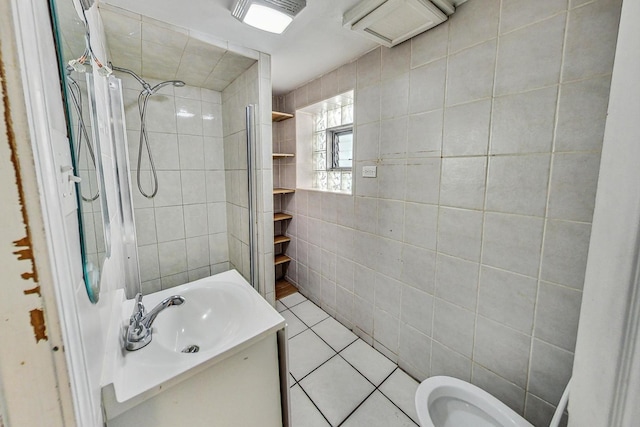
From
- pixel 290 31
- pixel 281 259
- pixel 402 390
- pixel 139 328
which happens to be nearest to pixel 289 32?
pixel 290 31

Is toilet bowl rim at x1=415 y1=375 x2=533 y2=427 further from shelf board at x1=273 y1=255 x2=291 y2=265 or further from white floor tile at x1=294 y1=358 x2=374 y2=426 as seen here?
shelf board at x1=273 y1=255 x2=291 y2=265

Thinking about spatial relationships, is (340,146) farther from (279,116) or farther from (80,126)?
(80,126)

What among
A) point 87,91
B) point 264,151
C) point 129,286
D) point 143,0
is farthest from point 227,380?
point 143,0

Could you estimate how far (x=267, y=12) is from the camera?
1.20 meters

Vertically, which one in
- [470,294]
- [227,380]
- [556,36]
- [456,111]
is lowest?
[227,380]

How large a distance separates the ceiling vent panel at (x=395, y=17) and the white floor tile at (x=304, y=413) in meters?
2.09

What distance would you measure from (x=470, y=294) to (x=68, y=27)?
1.69m

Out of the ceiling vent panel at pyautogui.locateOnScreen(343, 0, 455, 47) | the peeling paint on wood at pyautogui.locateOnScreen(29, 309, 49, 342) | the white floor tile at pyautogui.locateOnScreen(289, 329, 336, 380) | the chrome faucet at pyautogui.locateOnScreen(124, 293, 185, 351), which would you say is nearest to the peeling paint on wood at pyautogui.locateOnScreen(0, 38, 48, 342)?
the peeling paint on wood at pyautogui.locateOnScreen(29, 309, 49, 342)

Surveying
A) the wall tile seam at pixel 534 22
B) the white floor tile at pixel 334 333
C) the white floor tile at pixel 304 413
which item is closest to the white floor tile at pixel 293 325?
the white floor tile at pixel 334 333

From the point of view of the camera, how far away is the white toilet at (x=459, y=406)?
3.40 feet

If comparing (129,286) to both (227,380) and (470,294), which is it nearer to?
(227,380)

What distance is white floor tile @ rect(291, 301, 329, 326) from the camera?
2.18 m

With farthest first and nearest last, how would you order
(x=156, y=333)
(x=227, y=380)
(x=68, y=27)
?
(x=156, y=333)
(x=227, y=380)
(x=68, y=27)

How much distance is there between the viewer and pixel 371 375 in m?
1.61
